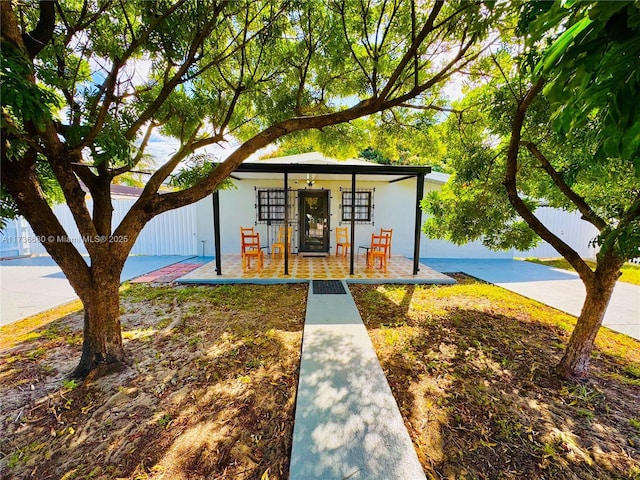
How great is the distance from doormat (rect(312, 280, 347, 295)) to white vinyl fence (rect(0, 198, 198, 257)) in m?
6.02

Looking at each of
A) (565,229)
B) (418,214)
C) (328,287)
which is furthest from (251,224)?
(565,229)

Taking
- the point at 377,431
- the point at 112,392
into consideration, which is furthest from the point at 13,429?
the point at 377,431

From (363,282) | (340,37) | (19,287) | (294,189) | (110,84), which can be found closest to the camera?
(110,84)

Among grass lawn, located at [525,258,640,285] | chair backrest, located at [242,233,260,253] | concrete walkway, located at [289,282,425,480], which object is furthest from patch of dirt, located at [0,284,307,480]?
grass lawn, located at [525,258,640,285]

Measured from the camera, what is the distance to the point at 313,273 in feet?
22.6

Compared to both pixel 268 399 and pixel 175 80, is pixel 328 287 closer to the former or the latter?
pixel 268 399

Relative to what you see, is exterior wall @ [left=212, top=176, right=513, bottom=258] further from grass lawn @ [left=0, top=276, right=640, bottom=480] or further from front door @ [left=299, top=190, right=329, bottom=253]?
grass lawn @ [left=0, top=276, right=640, bottom=480]

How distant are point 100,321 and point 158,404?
3.63 feet

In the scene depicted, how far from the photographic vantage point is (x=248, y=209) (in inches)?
364

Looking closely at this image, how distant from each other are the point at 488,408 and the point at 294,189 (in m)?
7.89

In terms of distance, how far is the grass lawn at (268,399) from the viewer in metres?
1.78

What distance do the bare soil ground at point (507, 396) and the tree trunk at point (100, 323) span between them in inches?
120

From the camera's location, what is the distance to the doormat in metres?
5.51

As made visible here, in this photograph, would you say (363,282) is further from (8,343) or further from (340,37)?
(8,343)
